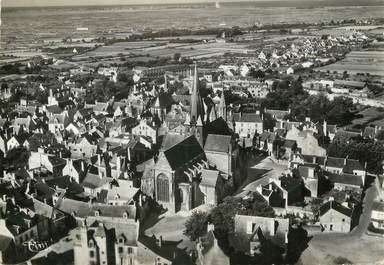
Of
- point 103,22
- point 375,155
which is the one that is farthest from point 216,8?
point 375,155

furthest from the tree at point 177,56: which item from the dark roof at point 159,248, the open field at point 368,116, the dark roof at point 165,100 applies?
the dark roof at point 159,248

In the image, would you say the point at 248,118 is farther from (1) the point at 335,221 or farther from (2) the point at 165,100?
(1) the point at 335,221

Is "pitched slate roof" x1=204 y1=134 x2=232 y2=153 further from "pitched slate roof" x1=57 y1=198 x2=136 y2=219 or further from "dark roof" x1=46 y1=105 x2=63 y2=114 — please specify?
"dark roof" x1=46 y1=105 x2=63 y2=114

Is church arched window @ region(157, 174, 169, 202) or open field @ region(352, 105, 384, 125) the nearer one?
church arched window @ region(157, 174, 169, 202)

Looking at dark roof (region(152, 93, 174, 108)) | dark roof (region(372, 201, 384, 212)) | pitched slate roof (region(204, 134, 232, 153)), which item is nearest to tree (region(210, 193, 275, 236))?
dark roof (region(372, 201, 384, 212))

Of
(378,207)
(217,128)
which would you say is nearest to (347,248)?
(378,207)

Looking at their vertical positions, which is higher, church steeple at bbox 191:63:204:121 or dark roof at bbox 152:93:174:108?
church steeple at bbox 191:63:204:121

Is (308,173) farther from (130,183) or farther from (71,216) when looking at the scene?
(71,216)
